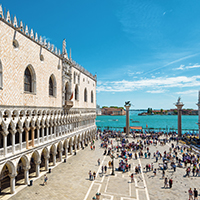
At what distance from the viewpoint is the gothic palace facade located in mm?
12446

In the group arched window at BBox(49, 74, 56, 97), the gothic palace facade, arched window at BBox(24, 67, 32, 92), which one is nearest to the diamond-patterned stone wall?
the gothic palace facade

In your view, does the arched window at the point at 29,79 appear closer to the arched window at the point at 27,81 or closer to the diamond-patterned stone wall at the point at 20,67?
the arched window at the point at 27,81

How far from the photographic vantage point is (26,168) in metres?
14.4

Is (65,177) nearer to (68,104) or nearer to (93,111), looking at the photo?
(68,104)

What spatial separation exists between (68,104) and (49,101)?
3.87 meters

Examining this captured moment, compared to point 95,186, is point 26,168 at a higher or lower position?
higher

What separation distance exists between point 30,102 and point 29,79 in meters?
2.32

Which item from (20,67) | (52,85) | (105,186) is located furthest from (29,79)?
(105,186)

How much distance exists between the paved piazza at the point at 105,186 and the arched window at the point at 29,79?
866 cm

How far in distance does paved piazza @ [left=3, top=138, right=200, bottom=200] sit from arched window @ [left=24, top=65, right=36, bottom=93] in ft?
28.4

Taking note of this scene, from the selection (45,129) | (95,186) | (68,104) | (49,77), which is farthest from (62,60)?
(95,186)

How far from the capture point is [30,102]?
1516 cm

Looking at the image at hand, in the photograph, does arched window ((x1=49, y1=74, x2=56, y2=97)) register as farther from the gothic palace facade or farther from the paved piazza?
the paved piazza

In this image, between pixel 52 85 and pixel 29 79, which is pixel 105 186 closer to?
pixel 29 79
